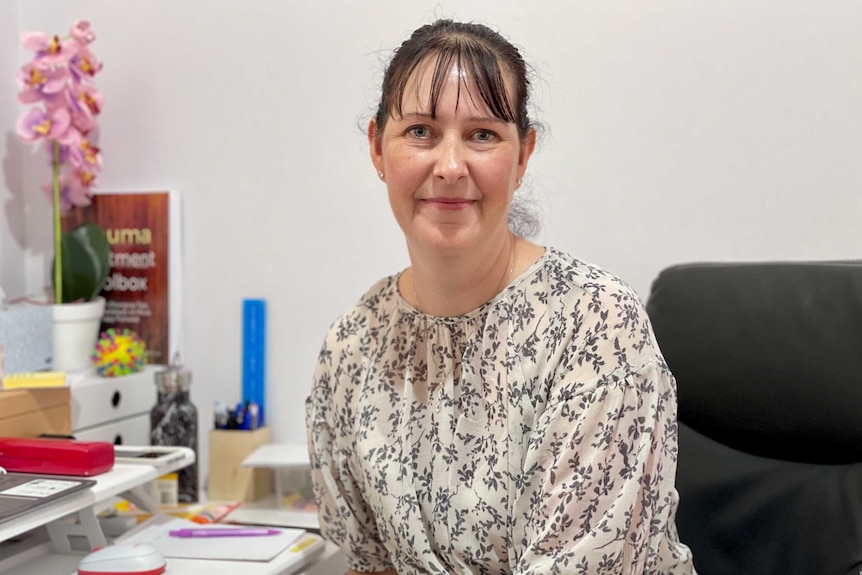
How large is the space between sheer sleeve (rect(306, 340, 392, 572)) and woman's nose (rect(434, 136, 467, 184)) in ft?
1.18

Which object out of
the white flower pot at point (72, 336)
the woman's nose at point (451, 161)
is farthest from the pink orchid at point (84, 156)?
the woman's nose at point (451, 161)

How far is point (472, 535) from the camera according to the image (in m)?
1.12

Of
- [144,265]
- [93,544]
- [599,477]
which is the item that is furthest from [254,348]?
[599,477]

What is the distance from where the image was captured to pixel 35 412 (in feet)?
4.58

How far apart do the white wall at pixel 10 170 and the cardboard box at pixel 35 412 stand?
0.61 metres

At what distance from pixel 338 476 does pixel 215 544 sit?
0.25 m

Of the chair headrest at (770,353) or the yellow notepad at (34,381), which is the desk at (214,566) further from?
the chair headrest at (770,353)

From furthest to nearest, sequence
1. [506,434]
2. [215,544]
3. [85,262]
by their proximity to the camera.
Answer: [85,262] → [215,544] → [506,434]

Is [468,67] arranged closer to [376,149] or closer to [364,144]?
[376,149]

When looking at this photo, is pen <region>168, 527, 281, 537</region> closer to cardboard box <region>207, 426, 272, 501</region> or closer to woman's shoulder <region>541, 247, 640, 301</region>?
cardboard box <region>207, 426, 272, 501</region>

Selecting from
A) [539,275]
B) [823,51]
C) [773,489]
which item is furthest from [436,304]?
→ [823,51]

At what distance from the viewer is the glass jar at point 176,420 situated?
1.74 m

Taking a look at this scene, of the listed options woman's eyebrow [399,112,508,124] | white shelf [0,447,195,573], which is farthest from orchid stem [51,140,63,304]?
woman's eyebrow [399,112,508,124]

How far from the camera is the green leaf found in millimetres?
1876
